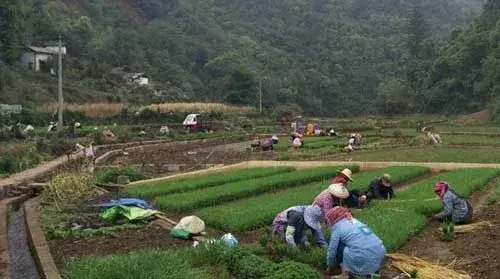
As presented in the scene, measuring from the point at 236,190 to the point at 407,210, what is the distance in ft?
21.5

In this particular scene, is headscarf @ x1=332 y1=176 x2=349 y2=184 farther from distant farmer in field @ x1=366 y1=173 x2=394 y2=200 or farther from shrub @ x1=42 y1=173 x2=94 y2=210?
shrub @ x1=42 y1=173 x2=94 y2=210

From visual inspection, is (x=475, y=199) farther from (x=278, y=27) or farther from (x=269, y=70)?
(x=278, y=27)

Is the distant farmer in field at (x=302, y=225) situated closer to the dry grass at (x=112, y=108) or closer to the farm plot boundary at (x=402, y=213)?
the farm plot boundary at (x=402, y=213)

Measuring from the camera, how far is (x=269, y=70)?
117 meters

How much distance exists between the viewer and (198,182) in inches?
926

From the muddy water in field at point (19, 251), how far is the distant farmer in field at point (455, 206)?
965cm

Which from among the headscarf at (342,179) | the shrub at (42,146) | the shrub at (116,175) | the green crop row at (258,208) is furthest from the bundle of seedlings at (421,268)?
the shrub at (42,146)

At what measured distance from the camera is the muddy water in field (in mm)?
13180

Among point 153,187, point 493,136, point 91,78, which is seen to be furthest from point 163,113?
point 153,187

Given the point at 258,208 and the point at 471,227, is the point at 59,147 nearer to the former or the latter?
the point at 258,208

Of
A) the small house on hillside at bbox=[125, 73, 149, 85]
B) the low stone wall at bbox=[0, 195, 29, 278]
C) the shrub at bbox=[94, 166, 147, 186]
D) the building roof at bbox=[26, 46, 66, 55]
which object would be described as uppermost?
the building roof at bbox=[26, 46, 66, 55]

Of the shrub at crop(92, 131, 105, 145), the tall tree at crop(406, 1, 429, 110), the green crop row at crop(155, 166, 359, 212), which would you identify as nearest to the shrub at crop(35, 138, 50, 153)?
the shrub at crop(92, 131, 105, 145)

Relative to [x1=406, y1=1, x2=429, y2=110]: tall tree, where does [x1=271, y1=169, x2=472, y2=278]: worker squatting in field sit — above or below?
below

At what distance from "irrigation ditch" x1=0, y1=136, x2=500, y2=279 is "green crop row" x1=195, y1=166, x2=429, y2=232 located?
1.32 m
